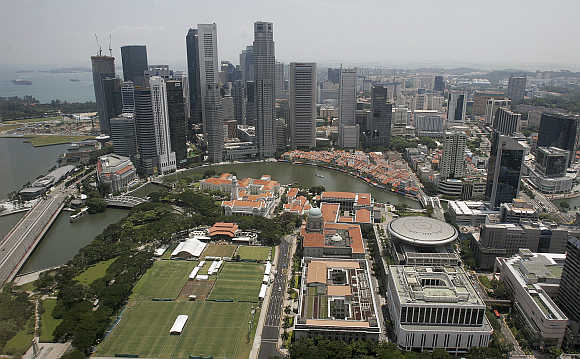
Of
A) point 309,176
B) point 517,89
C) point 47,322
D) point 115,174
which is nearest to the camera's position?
point 47,322

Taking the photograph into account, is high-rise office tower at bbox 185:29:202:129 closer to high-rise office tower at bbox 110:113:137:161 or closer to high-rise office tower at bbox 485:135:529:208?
high-rise office tower at bbox 110:113:137:161

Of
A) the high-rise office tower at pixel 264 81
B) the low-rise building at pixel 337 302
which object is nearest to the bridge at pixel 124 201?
the high-rise office tower at pixel 264 81

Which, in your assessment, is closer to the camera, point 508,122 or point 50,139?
point 508,122

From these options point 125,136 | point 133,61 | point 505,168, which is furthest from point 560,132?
point 133,61

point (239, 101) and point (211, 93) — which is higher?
point (211, 93)

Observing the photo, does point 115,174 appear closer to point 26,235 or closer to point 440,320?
point 26,235

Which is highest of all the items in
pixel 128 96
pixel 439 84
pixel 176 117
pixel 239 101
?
pixel 439 84

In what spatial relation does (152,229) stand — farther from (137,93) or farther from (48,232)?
(137,93)
